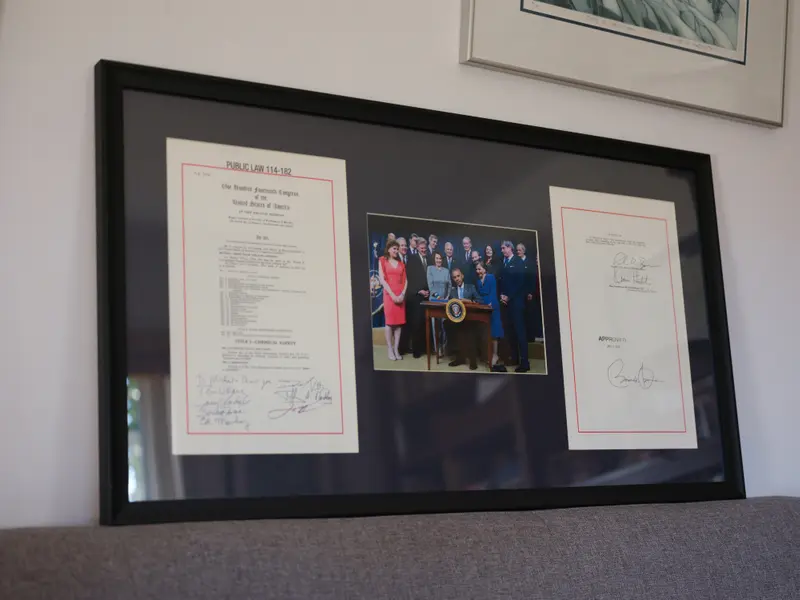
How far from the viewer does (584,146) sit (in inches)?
60.6

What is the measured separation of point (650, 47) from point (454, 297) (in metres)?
0.60

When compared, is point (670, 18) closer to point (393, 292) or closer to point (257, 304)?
point (393, 292)

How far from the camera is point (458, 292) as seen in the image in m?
1.37

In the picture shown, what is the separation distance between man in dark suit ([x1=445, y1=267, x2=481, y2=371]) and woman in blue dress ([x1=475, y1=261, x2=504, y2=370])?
0.01 metres

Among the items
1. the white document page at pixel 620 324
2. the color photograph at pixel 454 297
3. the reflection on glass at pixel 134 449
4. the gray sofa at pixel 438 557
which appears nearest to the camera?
the gray sofa at pixel 438 557

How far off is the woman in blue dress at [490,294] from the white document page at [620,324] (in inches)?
4.5
